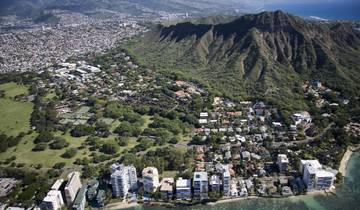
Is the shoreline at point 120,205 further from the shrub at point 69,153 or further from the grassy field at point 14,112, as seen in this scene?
the grassy field at point 14,112

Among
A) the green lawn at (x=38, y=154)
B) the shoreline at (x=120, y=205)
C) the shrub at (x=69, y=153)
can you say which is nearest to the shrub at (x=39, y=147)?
the green lawn at (x=38, y=154)

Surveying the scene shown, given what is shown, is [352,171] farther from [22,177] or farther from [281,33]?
[281,33]

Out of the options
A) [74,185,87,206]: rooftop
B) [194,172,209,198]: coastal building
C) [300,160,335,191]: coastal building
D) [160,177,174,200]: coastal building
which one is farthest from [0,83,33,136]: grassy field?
[300,160,335,191]: coastal building

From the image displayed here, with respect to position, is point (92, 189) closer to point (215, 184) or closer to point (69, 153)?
point (69, 153)

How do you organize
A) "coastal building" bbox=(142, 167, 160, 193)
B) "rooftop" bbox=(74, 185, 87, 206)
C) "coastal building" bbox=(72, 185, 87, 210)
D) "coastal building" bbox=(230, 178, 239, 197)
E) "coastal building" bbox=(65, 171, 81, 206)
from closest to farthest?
1. "coastal building" bbox=(72, 185, 87, 210)
2. "rooftop" bbox=(74, 185, 87, 206)
3. "coastal building" bbox=(65, 171, 81, 206)
4. "coastal building" bbox=(230, 178, 239, 197)
5. "coastal building" bbox=(142, 167, 160, 193)

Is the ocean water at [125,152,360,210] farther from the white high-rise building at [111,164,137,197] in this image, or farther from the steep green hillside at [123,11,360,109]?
the steep green hillside at [123,11,360,109]

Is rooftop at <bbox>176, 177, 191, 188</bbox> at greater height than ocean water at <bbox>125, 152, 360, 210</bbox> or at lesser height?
greater

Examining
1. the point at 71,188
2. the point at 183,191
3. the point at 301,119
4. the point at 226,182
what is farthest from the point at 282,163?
the point at 71,188
